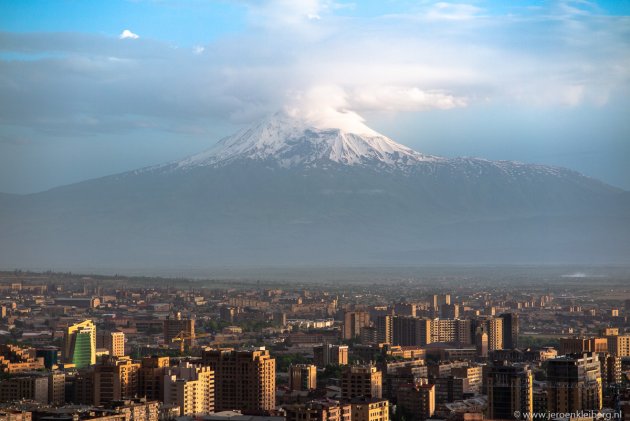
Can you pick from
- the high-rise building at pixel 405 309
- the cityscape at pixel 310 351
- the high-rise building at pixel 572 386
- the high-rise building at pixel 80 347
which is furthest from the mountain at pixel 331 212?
the high-rise building at pixel 572 386

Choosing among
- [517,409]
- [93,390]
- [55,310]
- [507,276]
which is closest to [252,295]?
[55,310]

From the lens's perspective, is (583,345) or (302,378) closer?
(302,378)

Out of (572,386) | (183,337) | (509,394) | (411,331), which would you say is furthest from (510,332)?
(509,394)

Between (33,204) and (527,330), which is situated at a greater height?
(33,204)

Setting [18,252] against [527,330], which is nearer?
[527,330]

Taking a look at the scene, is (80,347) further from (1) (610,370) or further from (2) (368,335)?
(1) (610,370)

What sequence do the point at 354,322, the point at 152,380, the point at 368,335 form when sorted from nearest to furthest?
the point at 152,380, the point at 368,335, the point at 354,322

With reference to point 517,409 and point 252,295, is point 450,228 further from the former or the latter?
point 517,409
